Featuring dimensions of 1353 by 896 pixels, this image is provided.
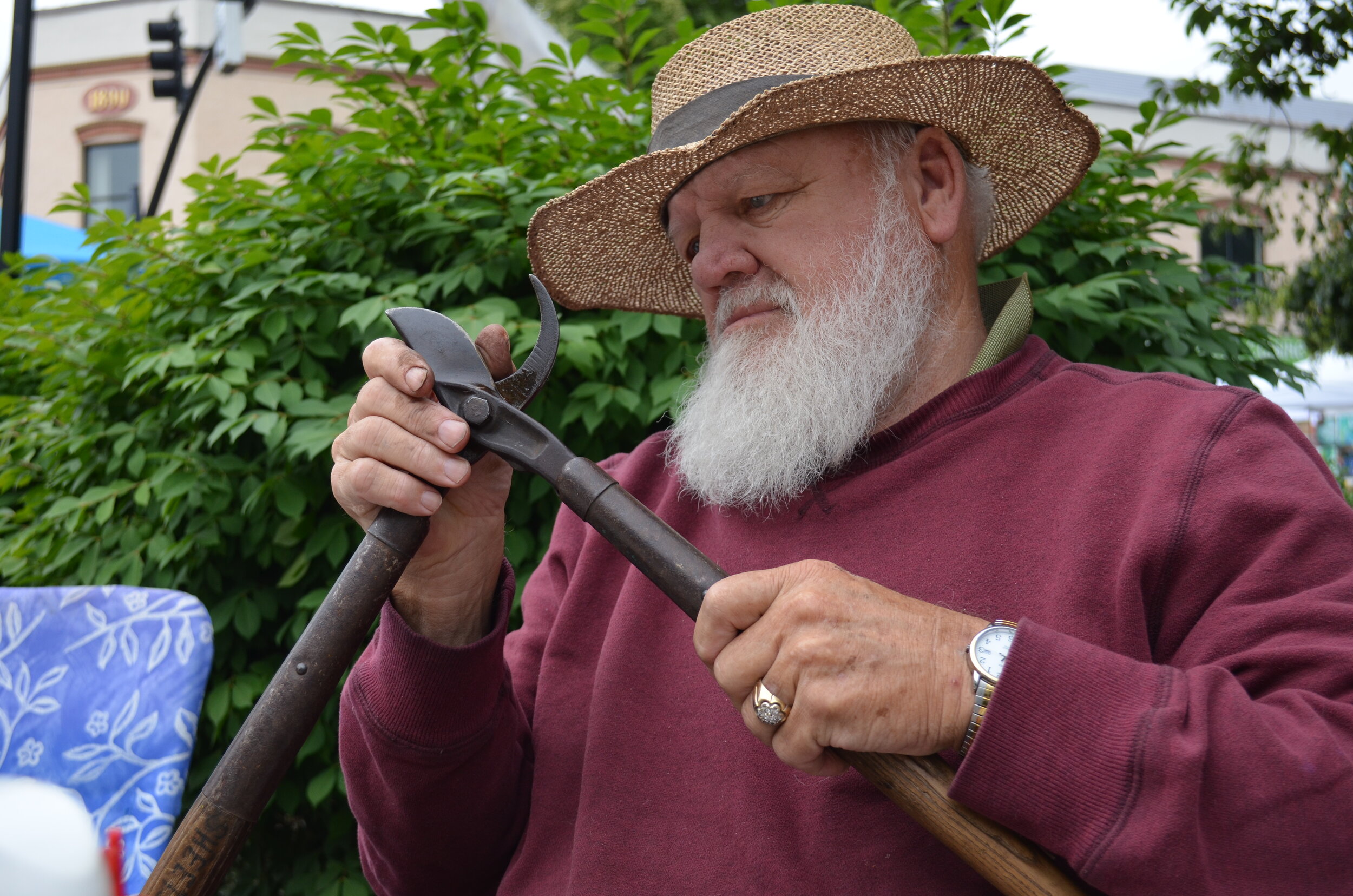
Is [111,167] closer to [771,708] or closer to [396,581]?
[396,581]

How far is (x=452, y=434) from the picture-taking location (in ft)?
4.89

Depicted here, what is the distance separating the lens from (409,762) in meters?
1.74

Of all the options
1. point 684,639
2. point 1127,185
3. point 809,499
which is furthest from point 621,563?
point 1127,185

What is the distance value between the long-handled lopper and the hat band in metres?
0.54

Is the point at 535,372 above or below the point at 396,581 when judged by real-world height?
above

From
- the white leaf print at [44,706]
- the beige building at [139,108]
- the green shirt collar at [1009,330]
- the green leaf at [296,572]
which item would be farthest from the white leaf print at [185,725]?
the beige building at [139,108]

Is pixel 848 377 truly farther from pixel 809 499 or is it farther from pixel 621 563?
pixel 621 563

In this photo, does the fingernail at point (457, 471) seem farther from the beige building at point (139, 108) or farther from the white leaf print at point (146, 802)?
the beige building at point (139, 108)

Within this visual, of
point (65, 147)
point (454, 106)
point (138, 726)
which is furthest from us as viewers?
point (65, 147)

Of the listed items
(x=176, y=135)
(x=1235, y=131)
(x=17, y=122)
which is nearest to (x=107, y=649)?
(x=17, y=122)

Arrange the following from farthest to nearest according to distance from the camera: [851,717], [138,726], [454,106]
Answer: [454,106]
[138,726]
[851,717]

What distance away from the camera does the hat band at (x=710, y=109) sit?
1.91 m

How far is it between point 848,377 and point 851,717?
2.75 ft

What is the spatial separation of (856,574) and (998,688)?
0.54 m
